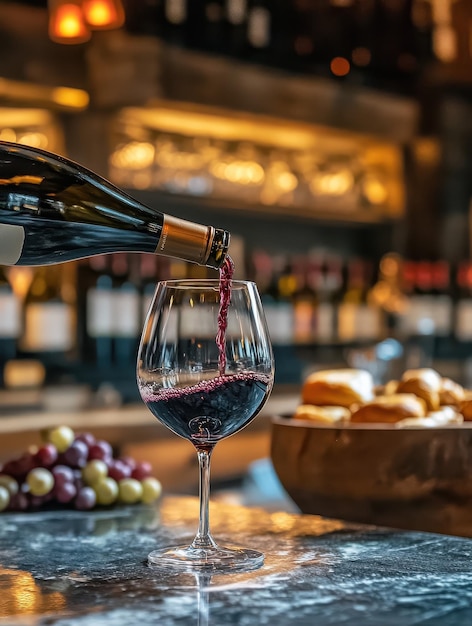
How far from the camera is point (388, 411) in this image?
0.87 m

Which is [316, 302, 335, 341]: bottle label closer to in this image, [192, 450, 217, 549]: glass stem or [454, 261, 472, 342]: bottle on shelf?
[454, 261, 472, 342]: bottle on shelf

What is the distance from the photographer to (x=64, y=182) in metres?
0.80

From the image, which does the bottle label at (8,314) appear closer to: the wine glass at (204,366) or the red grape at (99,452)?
the red grape at (99,452)

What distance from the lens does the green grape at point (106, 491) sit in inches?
37.3

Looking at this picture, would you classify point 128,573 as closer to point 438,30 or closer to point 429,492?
point 429,492

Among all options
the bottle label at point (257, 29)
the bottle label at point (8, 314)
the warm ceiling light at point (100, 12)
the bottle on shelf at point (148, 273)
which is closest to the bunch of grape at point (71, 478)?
the warm ceiling light at point (100, 12)

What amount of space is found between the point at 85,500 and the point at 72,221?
27 centimetres

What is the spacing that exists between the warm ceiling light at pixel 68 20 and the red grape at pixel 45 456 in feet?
4.96

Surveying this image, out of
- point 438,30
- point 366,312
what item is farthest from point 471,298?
point 438,30

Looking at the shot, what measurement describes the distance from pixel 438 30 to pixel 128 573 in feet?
11.2

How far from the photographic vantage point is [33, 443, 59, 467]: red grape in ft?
3.16

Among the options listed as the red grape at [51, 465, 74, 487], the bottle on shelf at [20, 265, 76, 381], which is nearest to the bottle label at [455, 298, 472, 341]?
the bottle on shelf at [20, 265, 76, 381]

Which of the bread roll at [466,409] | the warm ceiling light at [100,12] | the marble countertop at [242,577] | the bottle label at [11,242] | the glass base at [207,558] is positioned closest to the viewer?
the marble countertop at [242,577]

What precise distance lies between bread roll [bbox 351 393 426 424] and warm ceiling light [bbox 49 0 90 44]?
5.30 ft
